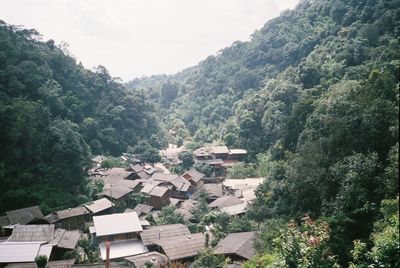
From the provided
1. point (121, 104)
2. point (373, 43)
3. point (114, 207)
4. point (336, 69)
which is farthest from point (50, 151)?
point (373, 43)

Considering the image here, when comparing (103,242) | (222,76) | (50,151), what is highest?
(222,76)

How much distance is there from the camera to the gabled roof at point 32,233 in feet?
83.3

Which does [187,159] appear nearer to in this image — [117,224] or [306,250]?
[117,224]

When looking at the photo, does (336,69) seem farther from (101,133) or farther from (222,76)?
(222,76)

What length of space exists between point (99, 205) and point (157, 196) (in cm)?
667

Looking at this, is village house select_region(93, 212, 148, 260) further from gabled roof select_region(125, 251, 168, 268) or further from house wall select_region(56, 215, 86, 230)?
house wall select_region(56, 215, 86, 230)

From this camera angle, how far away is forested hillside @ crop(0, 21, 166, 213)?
33.7 metres

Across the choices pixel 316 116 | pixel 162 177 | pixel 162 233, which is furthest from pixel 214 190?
pixel 316 116

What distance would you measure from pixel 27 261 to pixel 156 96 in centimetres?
9071

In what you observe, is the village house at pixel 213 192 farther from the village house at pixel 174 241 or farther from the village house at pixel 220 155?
the village house at pixel 174 241

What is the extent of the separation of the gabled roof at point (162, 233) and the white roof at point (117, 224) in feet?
3.29

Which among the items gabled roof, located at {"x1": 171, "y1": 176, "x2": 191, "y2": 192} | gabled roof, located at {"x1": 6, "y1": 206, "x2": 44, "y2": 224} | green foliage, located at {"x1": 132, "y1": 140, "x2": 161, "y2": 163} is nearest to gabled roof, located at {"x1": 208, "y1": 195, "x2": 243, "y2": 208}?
gabled roof, located at {"x1": 171, "y1": 176, "x2": 191, "y2": 192}

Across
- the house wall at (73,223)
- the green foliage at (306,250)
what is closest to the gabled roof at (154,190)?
the house wall at (73,223)

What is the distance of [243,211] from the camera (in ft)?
104
